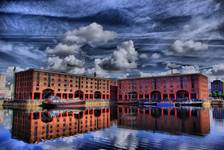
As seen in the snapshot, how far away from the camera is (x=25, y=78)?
72625 mm

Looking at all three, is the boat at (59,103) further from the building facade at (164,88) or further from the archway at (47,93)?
the building facade at (164,88)

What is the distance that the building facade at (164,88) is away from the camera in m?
84.7

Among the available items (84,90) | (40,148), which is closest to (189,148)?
(40,148)

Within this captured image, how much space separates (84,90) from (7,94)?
81.2m

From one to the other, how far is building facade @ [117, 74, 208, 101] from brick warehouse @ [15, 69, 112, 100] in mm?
12479

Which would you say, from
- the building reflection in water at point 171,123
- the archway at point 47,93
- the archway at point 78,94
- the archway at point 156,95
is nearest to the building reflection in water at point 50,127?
the building reflection in water at point 171,123

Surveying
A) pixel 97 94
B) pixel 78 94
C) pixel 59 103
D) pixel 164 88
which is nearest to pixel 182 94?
pixel 164 88

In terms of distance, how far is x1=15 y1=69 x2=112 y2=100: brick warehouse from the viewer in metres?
69.5

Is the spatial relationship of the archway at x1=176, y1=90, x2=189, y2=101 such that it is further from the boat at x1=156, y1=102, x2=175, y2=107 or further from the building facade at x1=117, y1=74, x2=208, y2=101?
the boat at x1=156, y1=102, x2=175, y2=107

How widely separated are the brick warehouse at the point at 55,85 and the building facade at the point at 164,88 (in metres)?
12.5

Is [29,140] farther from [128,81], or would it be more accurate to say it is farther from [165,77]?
[128,81]

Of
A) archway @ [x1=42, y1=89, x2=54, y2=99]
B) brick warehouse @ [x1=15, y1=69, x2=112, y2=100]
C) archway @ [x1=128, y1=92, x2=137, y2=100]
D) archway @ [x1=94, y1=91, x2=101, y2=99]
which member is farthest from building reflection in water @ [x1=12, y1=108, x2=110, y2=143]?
archway @ [x1=128, y1=92, x2=137, y2=100]

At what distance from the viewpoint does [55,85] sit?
76250mm

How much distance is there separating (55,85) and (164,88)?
45.0 meters
